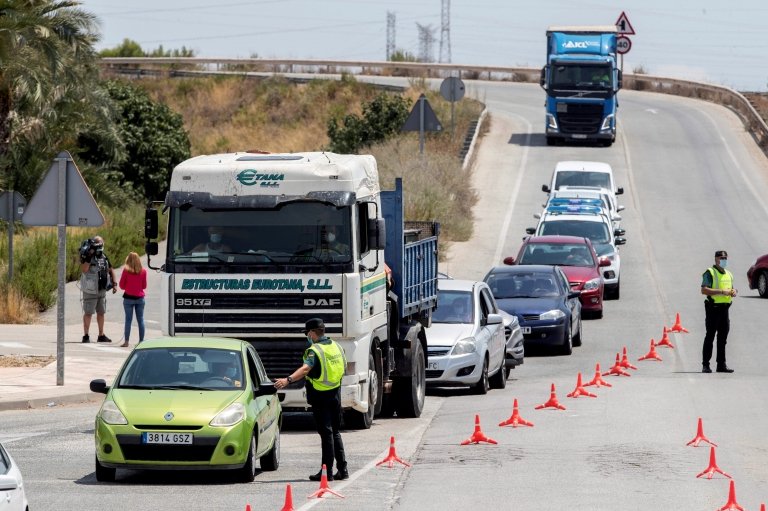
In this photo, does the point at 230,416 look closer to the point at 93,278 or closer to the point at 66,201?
the point at 66,201

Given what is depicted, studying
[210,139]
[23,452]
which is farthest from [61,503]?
[210,139]

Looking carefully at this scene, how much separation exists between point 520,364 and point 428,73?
60831 millimetres

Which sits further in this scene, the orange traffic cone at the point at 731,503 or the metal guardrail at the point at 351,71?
the metal guardrail at the point at 351,71

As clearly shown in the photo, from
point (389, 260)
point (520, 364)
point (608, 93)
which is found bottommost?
point (520, 364)

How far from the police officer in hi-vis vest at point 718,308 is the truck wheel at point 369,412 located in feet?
Answer: 25.0

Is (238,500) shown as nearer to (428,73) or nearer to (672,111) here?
(672,111)

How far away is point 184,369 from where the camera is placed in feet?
45.4

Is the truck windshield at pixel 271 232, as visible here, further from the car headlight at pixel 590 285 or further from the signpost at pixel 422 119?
the signpost at pixel 422 119

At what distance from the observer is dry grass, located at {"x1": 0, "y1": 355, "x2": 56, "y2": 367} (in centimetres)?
2162

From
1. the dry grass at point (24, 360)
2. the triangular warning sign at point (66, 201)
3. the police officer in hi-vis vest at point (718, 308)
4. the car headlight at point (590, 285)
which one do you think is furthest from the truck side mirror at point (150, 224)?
the car headlight at point (590, 285)

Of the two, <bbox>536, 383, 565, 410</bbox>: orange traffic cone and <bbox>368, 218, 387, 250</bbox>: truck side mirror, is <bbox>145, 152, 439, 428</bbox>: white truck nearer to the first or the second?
<bbox>368, 218, 387, 250</bbox>: truck side mirror

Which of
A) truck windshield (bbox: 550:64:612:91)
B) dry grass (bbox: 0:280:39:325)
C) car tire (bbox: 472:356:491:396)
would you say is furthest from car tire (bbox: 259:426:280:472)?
truck windshield (bbox: 550:64:612:91)

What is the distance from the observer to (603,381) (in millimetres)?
21156

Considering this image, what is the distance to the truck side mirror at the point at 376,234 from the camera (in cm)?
1608
